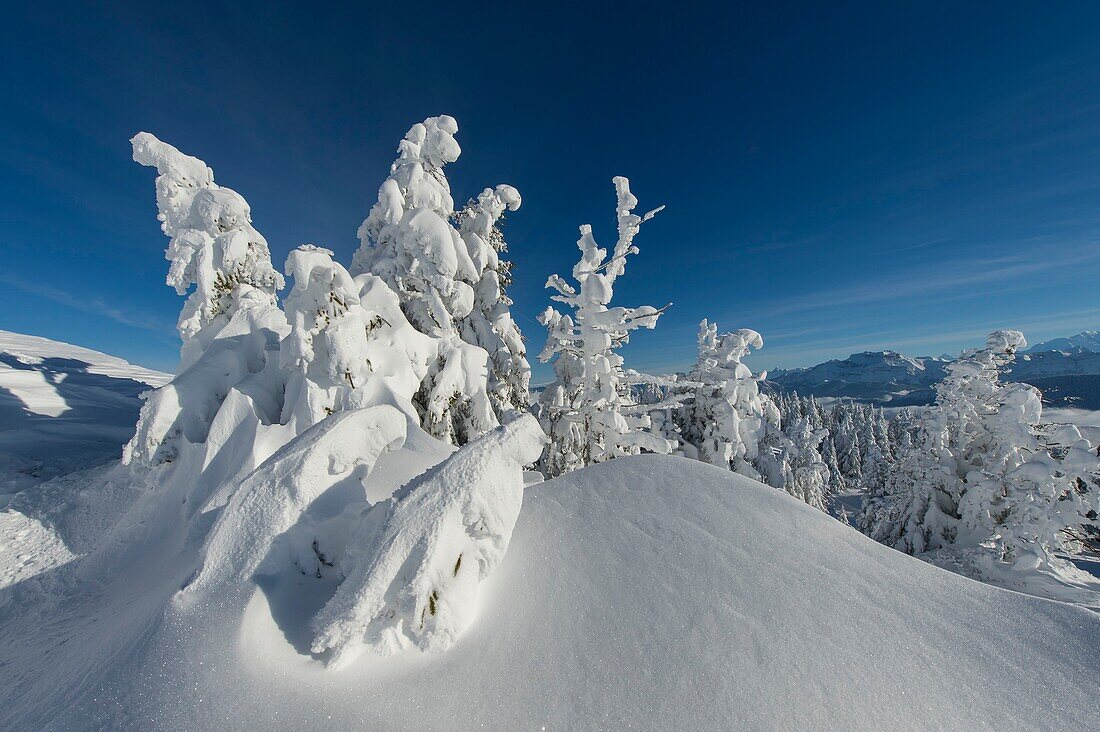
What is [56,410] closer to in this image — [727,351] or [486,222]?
[486,222]

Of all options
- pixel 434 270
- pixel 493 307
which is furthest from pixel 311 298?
pixel 493 307

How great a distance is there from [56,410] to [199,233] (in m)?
12.1

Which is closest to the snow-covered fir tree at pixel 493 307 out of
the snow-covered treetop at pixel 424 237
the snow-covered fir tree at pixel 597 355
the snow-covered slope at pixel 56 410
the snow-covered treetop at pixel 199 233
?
the snow-covered treetop at pixel 424 237

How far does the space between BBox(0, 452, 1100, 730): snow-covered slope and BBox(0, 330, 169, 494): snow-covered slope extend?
10.5m

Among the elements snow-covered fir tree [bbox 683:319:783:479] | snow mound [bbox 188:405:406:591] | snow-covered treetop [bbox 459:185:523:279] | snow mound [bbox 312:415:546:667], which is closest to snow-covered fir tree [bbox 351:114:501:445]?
snow-covered treetop [bbox 459:185:523:279]

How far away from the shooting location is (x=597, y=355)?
11516 millimetres

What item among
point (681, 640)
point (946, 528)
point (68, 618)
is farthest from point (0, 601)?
point (946, 528)

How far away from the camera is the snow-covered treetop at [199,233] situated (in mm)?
10453

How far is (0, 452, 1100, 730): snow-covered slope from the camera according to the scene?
2.87 metres

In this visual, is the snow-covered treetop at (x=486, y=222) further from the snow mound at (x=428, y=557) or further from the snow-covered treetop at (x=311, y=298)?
the snow mound at (x=428, y=557)

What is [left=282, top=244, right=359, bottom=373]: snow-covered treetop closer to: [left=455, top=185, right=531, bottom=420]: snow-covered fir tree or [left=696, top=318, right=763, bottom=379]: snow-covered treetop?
[left=455, top=185, right=531, bottom=420]: snow-covered fir tree

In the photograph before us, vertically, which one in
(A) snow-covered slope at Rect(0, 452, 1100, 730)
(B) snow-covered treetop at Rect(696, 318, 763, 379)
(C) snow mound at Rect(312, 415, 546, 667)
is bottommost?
(A) snow-covered slope at Rect(0, 452, 1100, 730)

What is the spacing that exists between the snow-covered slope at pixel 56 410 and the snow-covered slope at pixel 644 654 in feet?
34.6

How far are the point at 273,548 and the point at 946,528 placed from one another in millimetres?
18538
